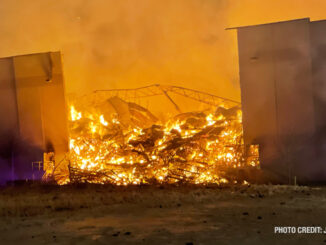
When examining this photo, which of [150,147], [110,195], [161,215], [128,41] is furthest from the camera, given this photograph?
[128,41]

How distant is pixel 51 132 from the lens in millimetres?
11875

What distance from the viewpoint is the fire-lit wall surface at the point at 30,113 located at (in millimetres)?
11742

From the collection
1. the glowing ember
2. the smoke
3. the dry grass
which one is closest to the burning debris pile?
the glowing ember

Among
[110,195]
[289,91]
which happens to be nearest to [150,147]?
[110,195]

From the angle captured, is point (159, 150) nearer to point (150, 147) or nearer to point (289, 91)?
point (150, 147)

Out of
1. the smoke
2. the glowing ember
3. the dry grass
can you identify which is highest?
the smoke

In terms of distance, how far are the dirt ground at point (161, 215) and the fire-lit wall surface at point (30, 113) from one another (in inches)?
81.1

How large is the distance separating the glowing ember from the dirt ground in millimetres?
918

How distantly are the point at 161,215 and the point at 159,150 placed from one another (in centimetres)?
524

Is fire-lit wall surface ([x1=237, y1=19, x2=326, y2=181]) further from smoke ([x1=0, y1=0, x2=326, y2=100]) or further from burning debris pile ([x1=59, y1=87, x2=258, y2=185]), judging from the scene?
smoke ([x1=0, y1=0, x2=326, y2=100])

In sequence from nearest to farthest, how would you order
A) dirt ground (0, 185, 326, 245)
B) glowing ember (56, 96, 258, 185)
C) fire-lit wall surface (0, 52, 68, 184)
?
dirt ground (0, 185, 326, 245), glowing ember (56, 96, 258, 185), fire-lit wall surface (0, 52, 68, 184)

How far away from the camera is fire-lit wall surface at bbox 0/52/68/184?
38.5 feet

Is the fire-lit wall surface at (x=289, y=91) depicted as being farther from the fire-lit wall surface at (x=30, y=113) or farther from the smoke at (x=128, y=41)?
the smoke at (x=128, y=41)

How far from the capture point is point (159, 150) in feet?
38.7
